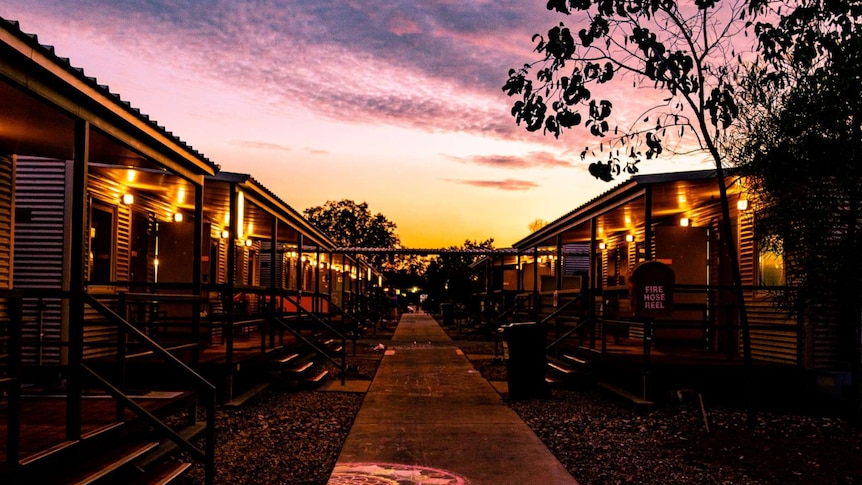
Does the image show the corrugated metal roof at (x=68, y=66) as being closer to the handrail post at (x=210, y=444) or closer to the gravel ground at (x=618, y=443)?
the handrail post at (x=210, y=444)

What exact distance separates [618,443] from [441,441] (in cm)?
181

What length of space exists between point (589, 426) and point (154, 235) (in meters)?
8.91

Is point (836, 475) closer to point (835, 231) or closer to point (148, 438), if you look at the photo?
point (835, 231)

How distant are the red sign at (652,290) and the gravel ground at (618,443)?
4.12 ft

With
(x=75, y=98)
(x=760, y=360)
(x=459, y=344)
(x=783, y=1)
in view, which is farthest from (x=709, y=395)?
(x=459, y=344)

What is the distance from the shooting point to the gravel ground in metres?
6.74

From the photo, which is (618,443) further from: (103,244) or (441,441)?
(103,244)

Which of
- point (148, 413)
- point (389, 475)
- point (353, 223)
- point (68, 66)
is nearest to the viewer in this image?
point (68, 66)

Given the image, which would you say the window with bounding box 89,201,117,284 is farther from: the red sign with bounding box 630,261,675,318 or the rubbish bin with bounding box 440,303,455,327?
the rubbish bin with bounding box 440,303,455,327

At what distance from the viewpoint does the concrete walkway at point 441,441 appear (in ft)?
21.8

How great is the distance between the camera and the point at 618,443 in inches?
318

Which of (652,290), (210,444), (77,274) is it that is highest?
(77,274)

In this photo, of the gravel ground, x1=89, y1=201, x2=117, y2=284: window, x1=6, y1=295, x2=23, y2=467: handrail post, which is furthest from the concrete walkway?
x1=89, y1=201, x2=117, y2=284: window

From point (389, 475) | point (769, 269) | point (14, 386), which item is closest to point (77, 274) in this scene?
point (14, 386)
